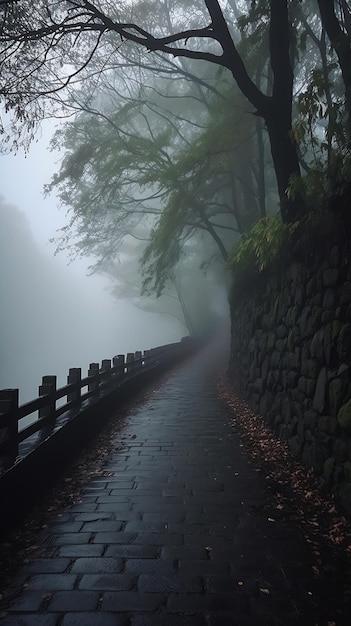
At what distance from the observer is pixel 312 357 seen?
614 cm

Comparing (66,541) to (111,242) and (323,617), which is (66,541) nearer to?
(323,617)

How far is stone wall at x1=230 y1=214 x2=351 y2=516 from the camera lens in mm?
4980

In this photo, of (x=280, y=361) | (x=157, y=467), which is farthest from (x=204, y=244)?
(x=157, y=467)

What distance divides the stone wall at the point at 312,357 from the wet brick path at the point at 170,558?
87 centimetres

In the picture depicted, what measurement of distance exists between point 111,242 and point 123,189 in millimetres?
3922

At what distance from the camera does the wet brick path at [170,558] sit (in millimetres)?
3121

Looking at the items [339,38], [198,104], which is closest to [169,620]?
[339,38]

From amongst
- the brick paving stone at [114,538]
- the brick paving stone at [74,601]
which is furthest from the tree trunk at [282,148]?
the brick paving stone at [74,601]

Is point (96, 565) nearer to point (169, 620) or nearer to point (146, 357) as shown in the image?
point (169, 620)

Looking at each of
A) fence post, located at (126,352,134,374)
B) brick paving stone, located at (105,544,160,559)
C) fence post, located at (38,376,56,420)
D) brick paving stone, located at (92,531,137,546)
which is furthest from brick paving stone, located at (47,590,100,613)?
fence post, located at (126,352,134,374)

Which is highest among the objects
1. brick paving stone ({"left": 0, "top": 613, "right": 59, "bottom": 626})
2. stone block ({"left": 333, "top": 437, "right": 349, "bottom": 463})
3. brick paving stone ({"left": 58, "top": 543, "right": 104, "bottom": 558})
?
stone block ({"left": 333, "top": 437, "right": 349, "bottom": 463})

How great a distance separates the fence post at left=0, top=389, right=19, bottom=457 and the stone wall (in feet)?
11.2

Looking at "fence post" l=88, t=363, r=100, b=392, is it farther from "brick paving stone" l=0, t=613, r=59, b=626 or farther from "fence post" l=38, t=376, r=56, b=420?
"brick paving stone" l=0, t=613, r=59, b=626

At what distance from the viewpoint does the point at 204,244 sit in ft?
106
